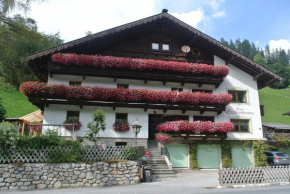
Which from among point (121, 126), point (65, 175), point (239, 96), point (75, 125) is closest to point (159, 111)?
point (121, 126)

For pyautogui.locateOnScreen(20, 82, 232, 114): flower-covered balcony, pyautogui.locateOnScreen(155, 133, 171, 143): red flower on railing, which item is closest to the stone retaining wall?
pyautogui.locateOnScreen(155, 133, 171, 143): red flower on railing

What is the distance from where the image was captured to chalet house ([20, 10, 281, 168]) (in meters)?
17.9

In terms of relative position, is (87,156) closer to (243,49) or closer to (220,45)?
(220,45)

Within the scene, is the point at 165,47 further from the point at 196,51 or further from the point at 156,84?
the point at 156,84

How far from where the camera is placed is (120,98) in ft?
59.1

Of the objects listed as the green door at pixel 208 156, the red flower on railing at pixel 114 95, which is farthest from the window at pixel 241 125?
A: the green door at pixel 208 156

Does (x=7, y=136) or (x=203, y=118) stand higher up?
(x=203, y=118)

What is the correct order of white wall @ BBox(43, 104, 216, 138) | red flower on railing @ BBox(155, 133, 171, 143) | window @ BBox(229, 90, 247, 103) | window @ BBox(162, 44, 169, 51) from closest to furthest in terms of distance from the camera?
1. white wall @ BBox(43, 104, 216, 138)
2. red flower on railing @ BBox(155, 133, 171, 143)
3. window @ BBox(162, 44, 169, 51)
4. window @ BBox(229, 90, 247, 103)

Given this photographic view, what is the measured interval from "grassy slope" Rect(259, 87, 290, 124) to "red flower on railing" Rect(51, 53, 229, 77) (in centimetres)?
3926

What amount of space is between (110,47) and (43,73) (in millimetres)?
6169

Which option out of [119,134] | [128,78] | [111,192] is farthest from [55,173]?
[128,78]

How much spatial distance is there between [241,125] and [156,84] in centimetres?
881

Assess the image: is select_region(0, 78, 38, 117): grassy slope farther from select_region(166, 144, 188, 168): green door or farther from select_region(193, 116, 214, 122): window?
select_region(193, 116, 214, 122): window

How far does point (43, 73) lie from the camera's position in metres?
19.9
